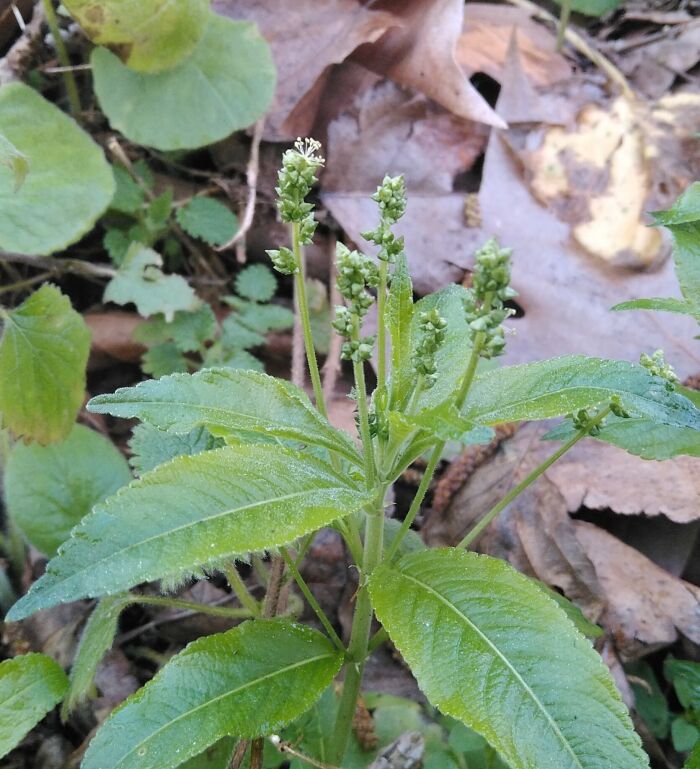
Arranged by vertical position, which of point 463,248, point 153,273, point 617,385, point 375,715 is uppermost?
point 617,385

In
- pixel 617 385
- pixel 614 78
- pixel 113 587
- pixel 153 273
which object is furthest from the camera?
pixel 614 78

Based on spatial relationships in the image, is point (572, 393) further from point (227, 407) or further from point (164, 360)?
point (164, 360)

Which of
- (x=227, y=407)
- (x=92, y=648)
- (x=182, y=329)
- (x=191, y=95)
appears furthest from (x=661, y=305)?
(x=191, y=95)

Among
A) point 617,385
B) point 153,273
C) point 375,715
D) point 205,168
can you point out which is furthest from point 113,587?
point 205,168

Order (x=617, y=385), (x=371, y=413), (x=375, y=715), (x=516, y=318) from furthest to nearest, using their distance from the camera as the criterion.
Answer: (x=516, y=318)
(x=375, y=715)
(x=371, y=413)
(x=617, y=385)

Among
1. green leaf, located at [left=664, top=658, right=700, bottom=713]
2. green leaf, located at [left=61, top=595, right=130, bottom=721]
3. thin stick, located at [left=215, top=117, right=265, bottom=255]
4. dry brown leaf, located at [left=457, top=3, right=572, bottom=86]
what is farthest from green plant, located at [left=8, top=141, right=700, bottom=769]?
dry brown leaf, located at [left=457, top=3, right=572, bottom=86]

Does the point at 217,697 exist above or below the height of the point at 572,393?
below

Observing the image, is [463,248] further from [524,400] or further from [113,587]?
[113,587]

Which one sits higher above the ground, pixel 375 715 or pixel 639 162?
pixel 639 162

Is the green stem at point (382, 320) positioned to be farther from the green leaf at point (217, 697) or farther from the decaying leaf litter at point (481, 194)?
the decaying leaf litter at point (481, 194)
